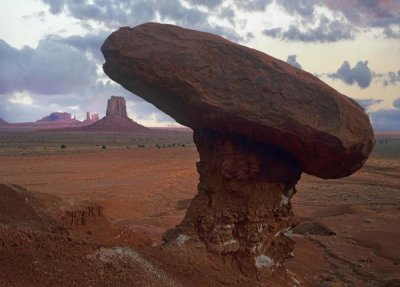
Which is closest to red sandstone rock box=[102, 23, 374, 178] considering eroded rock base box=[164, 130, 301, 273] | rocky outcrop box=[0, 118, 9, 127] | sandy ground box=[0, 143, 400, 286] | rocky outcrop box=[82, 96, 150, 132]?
eroded rock base box=[164, 130, 301, 273]

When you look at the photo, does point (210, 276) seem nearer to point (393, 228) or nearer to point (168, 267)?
point (168, 267)

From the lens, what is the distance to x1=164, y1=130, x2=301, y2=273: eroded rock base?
8.01 metres

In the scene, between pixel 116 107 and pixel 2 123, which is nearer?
pixel 116 107

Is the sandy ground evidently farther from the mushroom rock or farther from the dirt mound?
the mushroom rock

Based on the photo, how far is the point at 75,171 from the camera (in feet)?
101

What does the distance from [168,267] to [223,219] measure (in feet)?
4.53

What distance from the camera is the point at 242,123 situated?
7520 millimetres

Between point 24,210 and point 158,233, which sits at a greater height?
point 24,210

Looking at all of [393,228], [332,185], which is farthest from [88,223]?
[332,185]

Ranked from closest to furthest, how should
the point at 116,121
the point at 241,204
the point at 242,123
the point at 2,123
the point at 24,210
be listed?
1. the point at 242,123
2. the point at 241,204
3. the point at 24,210
4. the point at 116,121
5. the point at 2,123

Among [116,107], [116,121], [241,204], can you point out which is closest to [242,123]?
[241,204]

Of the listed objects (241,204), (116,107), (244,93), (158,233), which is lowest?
(158,233)

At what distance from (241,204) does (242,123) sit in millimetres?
1463

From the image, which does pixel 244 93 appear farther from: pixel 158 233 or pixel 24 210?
pixel 158 233
